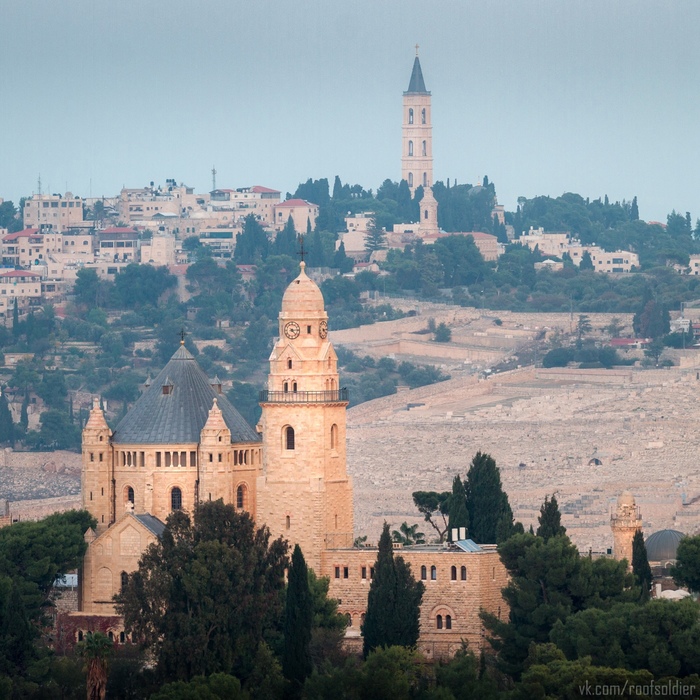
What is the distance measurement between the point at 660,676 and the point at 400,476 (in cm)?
6029

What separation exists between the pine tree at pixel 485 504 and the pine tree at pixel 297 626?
1039cm

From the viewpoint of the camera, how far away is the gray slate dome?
248 ft

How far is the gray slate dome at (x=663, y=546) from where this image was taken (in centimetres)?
7562

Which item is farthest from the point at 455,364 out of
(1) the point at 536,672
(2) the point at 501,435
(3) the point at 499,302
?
(1) the point at 536,672

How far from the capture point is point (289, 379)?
66812 mm

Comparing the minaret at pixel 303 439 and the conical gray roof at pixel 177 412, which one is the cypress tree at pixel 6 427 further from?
the minaret at pixel 303 439

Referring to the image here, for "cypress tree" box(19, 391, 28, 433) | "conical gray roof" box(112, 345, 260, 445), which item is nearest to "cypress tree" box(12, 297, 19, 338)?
"cypress tree" box(19, 391, 28, 433)

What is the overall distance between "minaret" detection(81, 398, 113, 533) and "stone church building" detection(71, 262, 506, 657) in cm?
2

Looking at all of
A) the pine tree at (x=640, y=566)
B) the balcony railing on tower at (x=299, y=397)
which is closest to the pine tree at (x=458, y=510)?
the pine tree at (x=640, y=566)

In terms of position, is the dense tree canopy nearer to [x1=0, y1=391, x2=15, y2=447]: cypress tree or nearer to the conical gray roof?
the conical gray roof

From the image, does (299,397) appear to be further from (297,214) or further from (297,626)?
(297,214)

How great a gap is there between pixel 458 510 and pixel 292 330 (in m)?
6.71

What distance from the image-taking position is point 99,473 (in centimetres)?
6900

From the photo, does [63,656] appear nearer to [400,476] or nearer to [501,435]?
[400,476]
